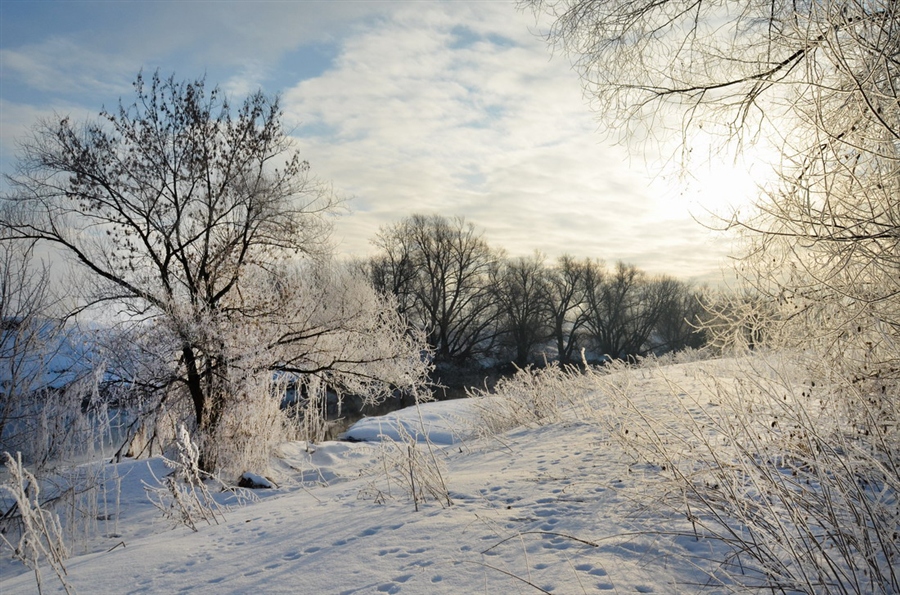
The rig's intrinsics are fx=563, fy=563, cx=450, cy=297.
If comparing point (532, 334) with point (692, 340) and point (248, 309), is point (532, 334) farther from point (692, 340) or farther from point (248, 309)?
point (248, 309)

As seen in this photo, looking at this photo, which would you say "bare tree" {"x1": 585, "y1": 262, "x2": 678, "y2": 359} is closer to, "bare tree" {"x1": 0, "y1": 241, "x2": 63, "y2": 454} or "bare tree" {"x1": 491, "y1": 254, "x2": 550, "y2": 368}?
"bare tree" {"x1": 491, "y1": 254, "x2": 550, "y2": 368}

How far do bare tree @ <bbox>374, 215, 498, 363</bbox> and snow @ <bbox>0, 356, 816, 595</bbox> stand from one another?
3402cm

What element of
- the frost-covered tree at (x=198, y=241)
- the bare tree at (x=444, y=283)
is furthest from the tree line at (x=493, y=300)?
the frost-covered tree at (x=198, y=241)

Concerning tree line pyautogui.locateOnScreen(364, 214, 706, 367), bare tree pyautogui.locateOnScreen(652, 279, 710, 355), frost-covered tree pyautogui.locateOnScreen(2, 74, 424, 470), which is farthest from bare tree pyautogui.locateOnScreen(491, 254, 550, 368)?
frost-covered tree pyautogui.locateOnScreen(2, 74, 424, 470)

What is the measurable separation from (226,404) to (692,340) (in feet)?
156

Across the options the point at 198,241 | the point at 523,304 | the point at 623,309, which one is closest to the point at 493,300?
the point at 523,304

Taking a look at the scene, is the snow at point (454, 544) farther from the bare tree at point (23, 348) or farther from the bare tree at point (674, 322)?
the bare tree at point (674, 322)

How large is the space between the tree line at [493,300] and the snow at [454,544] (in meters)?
31.3

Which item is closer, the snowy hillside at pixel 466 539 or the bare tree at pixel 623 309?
the snowy hillside at pixel 466 539

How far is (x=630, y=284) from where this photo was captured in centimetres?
4934


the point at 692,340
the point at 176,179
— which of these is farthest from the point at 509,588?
the point at 692,340

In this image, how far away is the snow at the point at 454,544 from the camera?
2791mm

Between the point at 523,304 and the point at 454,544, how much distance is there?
3994 cm

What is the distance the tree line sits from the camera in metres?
39.9
